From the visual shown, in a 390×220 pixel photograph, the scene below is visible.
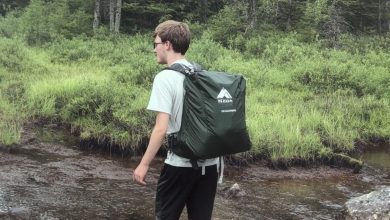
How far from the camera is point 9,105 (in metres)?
11.6

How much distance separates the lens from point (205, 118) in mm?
3590

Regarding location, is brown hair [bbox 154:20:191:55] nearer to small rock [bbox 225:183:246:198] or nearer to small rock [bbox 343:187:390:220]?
small rock [bbox 343:187:390:220]

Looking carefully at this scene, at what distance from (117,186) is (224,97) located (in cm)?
485

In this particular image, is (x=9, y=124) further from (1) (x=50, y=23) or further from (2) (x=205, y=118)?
(1) (x=50, y=23)

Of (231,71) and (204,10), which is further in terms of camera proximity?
(204,10)

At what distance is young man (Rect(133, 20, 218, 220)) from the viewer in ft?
11.7

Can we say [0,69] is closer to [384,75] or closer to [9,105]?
[9,105]

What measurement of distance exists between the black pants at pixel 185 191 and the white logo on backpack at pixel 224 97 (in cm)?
54

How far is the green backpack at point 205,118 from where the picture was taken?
3.58m

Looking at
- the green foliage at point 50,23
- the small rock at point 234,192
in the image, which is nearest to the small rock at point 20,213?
the small rock at point 234,192

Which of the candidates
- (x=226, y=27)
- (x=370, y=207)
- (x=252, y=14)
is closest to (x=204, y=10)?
(x=252, y=14)

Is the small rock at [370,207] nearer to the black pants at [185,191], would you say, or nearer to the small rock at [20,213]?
the black pants at [185,191]

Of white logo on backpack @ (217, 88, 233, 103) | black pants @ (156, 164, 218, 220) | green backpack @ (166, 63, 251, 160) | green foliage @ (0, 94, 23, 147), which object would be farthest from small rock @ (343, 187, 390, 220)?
green foliage @ (0, 94, 23, 147)

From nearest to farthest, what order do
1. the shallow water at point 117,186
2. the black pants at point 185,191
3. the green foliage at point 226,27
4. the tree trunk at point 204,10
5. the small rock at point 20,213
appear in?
the black pants at point 185,191 < the small rock at point 20,213 < the shallow water at point 117,186 < the green foliage at point 226,27 < the tree trunk at point 204,10
